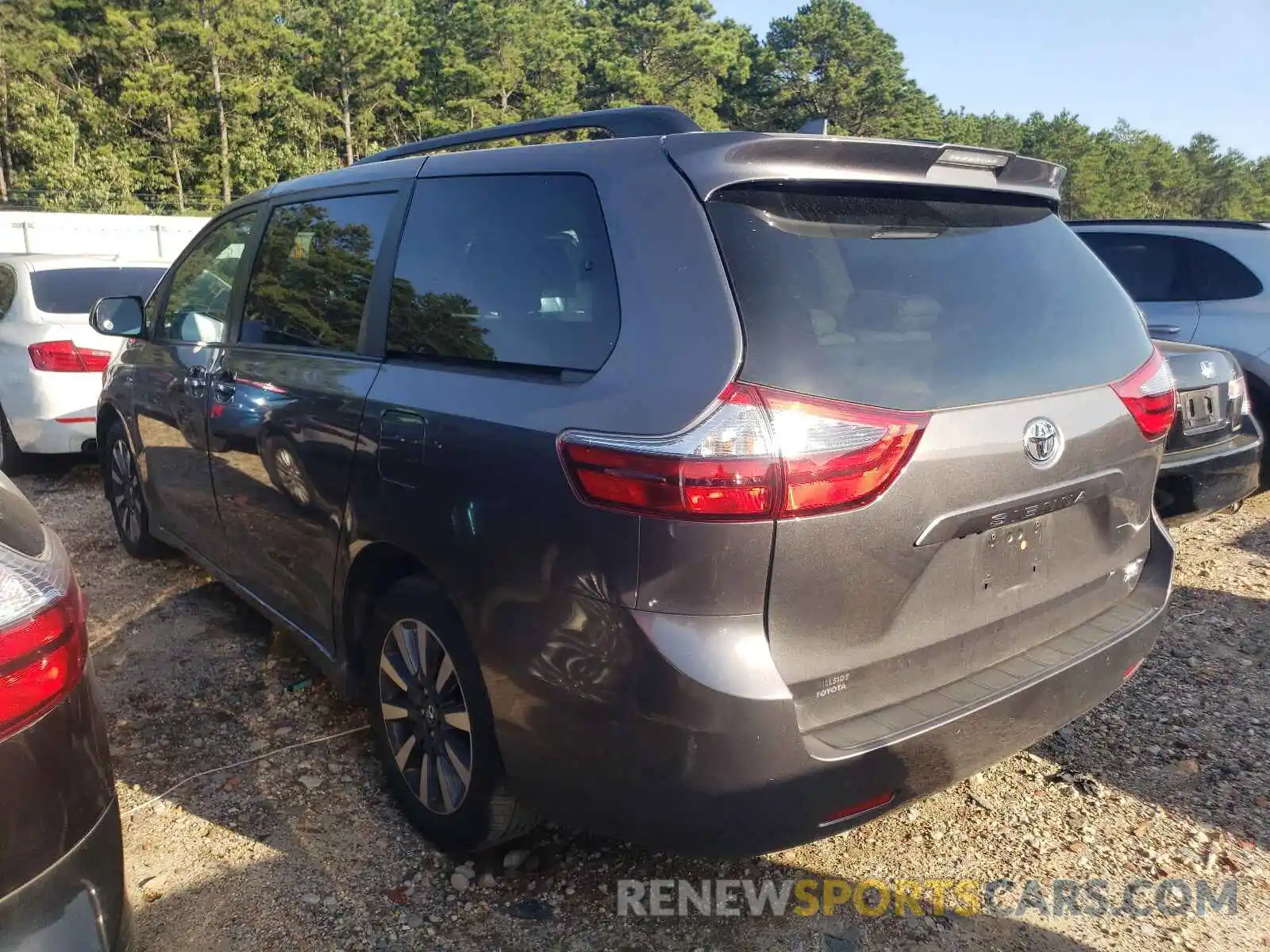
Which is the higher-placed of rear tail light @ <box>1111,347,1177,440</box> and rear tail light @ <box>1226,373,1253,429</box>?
rear tail light @ <box>1111,347,1177,440</box>

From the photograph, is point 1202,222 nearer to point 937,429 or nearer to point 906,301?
point 906,301

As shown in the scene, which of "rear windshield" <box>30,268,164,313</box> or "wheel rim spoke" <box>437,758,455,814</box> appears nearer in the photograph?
"wheel rim spoke" <box>437,758,455,814</box>

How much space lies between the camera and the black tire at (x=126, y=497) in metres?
4.67

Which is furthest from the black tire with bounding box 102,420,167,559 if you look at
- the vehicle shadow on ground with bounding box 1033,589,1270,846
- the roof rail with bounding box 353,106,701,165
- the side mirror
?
the vehicle shadow on ground with bounding box 1033,589,1270,846

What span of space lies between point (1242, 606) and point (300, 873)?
4095 millimetres

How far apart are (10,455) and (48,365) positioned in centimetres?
102

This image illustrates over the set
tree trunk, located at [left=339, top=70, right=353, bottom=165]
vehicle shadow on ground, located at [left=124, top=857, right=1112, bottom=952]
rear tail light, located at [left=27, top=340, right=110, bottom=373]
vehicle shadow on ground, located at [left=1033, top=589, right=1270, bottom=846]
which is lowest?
vehicle shadow on ground, located at [left=124, top=857, right=1112, bottom=952]

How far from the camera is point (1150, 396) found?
2518mm

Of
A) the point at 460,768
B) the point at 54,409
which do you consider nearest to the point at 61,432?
the point at 54,409

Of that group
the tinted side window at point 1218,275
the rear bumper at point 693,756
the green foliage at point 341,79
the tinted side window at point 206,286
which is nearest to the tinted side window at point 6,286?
the tinted side window at point 206,286

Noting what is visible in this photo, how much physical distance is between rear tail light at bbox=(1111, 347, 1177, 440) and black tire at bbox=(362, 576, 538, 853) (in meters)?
1.77

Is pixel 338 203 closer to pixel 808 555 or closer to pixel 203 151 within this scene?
pixel 808 555

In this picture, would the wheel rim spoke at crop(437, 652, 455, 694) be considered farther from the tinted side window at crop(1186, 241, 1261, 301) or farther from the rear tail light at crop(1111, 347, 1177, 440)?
the tinted side window at crop(1186, 241, 1261, 301)

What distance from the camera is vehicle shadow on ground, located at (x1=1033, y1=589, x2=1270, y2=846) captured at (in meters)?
2.90
